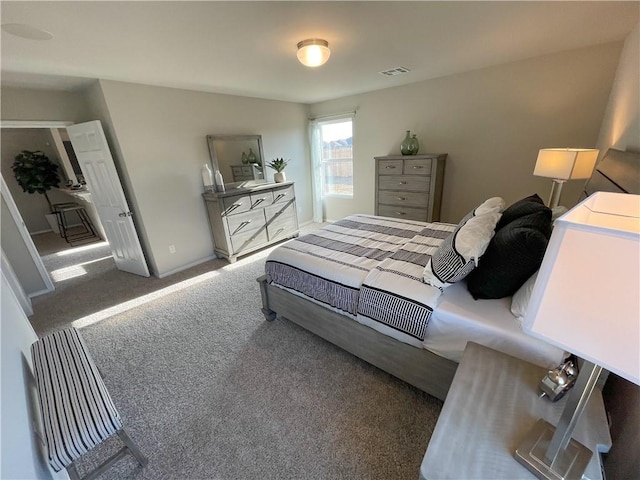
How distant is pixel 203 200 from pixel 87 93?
167 cm

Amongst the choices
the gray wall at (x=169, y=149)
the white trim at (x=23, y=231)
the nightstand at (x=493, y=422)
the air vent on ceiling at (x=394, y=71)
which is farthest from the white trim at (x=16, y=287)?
the air vent on ceiling at (x=394, y=71)

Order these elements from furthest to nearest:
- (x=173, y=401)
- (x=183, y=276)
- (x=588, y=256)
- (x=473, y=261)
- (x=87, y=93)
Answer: (x=183, y=276) → (x=87, y=93) → (x=173, y=401) → (x=473, y=261) → (x=588, y=256)

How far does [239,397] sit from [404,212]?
3.02 m

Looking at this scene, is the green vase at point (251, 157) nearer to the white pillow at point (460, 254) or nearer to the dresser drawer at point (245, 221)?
the dresser drawer at point (245, 221)

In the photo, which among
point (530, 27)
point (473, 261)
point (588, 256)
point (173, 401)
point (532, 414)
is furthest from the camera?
point (530, 27)

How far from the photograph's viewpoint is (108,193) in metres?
3.07

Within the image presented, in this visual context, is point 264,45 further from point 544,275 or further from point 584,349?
point 584,349

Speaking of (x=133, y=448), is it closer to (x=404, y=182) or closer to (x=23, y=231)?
(x=23, y=231)

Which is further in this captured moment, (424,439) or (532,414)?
(424,439)

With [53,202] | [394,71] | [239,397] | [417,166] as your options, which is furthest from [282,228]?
[53,202]

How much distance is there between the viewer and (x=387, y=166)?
3.64 metres

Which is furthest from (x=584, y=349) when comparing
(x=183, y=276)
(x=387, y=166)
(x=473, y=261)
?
(x=183, y=276)

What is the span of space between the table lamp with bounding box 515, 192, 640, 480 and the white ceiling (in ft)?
5.78

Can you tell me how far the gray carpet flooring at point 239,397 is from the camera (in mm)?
1302
